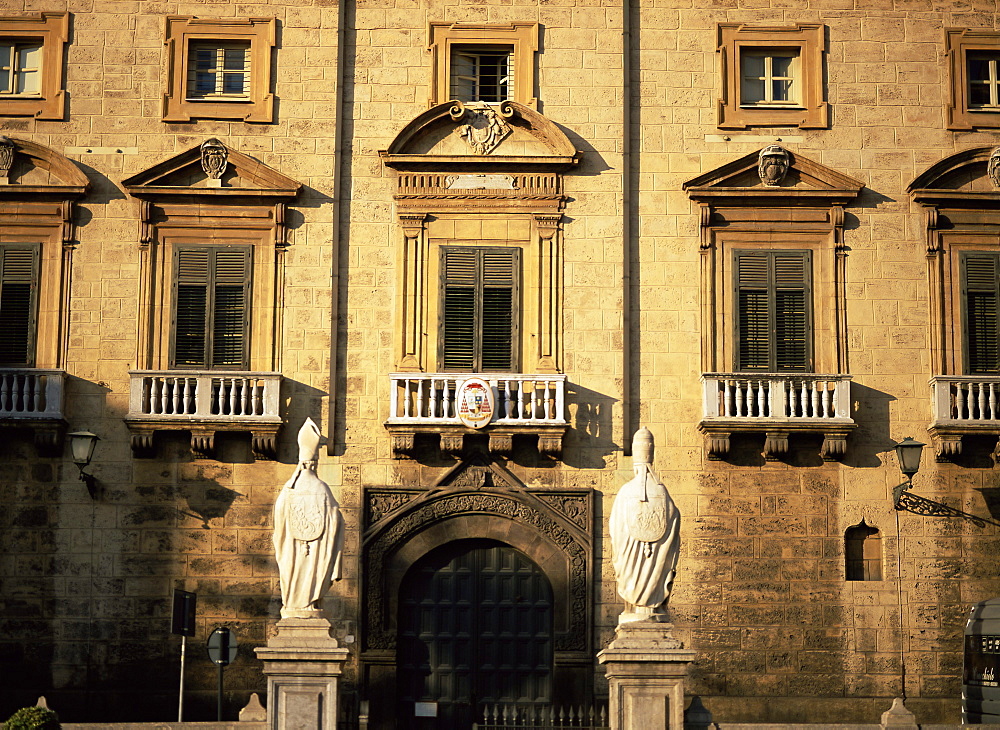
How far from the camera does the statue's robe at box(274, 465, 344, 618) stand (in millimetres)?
20125

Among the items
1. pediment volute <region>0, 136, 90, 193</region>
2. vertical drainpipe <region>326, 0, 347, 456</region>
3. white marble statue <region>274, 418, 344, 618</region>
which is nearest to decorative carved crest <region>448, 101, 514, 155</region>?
vertical drainpipe <region>326, 0, 347, 456</region>

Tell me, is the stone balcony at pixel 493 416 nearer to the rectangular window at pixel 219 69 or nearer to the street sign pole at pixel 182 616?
the street sign pole at pixel 182 616

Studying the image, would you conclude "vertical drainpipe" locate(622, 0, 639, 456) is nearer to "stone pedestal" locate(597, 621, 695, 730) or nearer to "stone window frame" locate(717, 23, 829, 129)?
"stone window frame" locate(717, 23, 829, 129)

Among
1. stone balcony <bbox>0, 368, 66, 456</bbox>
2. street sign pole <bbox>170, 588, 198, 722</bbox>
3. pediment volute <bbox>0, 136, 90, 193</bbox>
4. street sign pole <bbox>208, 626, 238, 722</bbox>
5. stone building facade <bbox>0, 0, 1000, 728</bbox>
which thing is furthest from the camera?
pediment volute <bbox>0, 136, 90, 193</bbox>

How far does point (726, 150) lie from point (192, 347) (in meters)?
9.44

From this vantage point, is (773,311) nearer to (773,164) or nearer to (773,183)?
(773,183)

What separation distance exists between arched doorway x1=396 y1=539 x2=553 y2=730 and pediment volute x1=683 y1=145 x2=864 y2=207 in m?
6.81

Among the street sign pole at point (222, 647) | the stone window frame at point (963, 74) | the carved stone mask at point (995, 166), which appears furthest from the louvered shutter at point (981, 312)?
the street sign pole at point (222, 647)

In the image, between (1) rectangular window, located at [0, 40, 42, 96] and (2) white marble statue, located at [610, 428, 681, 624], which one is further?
(1) rectangular window, located at [0, 40, 42, 96]

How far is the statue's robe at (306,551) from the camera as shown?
2012cm

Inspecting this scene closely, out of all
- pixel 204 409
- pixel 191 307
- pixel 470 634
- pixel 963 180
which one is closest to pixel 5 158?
pixel 191 307

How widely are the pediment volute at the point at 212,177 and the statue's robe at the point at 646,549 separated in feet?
34.7

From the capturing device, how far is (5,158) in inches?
1128

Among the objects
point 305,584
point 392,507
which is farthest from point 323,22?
point 305,584
